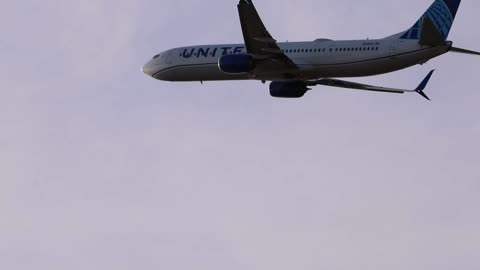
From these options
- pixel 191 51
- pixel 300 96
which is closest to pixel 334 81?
pixel 300 96

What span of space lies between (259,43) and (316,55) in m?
3.60

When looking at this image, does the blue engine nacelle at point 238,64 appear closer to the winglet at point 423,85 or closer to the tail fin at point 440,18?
the tail fin at point 440,18

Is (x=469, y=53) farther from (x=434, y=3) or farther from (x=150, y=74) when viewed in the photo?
(x=150, y=74)

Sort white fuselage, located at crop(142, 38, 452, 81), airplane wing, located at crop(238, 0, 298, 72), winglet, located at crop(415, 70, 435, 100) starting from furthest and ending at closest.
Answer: winglet, located at crop(415, 70, 435, 100), white fuselage, located at crop(142, 38, 452, 81), airplane wing, located at crop(238, 0, 298, 72)

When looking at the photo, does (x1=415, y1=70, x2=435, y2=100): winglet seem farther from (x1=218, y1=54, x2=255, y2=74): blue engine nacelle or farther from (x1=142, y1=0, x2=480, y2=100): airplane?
(x1=218, y1=54, x2=255, y2=74): blue engine nacelle

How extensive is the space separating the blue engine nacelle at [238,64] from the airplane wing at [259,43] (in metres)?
0.38

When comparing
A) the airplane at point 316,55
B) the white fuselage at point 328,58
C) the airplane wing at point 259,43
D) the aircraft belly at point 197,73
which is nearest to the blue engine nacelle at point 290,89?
the airplane at point 316,55

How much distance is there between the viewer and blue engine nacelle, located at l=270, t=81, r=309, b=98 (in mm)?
87125

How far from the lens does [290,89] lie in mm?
87312

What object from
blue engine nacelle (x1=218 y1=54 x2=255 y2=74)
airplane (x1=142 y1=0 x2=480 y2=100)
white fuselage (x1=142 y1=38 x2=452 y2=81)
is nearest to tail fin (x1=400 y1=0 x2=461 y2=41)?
airplane (x1=142 y1=0 x2=480 y2=100)

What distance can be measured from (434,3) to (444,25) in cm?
191

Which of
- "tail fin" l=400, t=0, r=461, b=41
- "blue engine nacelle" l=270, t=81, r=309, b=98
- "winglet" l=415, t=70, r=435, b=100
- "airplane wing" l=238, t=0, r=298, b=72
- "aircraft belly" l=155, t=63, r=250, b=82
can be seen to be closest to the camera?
"airplane wing" l=238, t=0, r=298, b=72

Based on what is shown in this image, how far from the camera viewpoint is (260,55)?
82.8 meters

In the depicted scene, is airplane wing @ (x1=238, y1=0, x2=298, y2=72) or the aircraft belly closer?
airplane wing @ (x1=238, y1=0, x2=298, y2=72)
